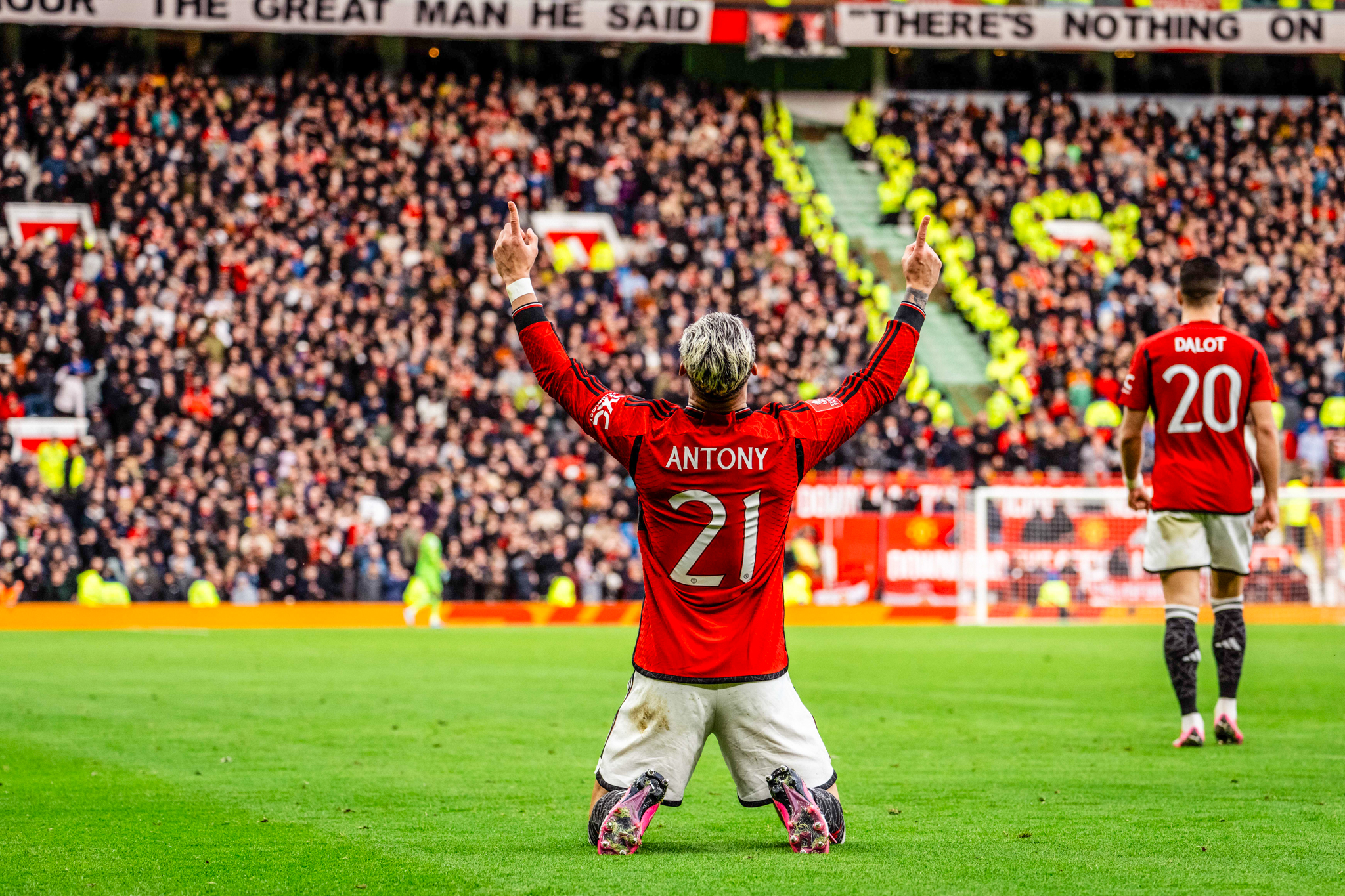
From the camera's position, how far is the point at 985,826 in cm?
638

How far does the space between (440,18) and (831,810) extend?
1169 inches

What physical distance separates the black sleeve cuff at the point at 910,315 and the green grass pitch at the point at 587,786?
5.96ft

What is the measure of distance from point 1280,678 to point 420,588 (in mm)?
13444

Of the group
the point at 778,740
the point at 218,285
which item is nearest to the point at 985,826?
the point at 778,740

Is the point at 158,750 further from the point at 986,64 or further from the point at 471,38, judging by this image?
the point at 986,64

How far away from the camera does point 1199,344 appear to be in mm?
8828

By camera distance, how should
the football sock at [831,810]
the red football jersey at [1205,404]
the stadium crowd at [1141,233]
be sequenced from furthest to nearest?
1. the stadium crowd at [1141,233]
2. the red football jersey at [1205,404]
3. the football sock at [831,810]

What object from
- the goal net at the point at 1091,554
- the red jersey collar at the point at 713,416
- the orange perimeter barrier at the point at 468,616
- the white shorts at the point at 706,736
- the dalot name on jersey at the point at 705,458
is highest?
the red jersey collar at the point at 713,416

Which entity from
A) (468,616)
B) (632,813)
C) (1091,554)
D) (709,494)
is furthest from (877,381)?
(468,616)

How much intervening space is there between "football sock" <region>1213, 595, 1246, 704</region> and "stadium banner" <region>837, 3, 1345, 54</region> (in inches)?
1057

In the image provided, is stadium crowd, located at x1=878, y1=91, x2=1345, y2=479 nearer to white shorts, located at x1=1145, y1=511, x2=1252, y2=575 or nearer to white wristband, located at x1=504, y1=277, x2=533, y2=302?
white shorts, located at x1=1145, y1=511, x2=1252, y2=575

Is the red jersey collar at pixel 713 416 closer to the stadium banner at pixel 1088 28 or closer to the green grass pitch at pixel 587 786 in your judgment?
the green grass pitch at pixel 587 786

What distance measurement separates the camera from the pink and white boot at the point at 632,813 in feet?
18.7

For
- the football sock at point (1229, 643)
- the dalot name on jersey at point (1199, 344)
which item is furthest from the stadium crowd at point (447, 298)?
the dalot name on jersey at point (1199, 344)
